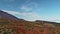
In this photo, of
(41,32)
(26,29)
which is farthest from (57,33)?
(26,29)

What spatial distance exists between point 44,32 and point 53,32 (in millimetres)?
3394

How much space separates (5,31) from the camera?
46.4 metres

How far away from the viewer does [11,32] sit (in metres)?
46.7

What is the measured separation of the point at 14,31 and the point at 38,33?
28.1 feet

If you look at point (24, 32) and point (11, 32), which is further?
point (24, 32)

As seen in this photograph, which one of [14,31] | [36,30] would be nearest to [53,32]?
[36,30]

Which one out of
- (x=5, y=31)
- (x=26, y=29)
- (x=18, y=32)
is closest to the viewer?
(x=5, y=31)

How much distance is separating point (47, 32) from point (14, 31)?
40.7ft

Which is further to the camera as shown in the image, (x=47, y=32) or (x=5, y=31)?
(x=47, y=32)

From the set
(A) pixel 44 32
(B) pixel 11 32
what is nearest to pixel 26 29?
(A) pixel 44 32

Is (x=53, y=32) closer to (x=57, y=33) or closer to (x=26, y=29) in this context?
(x=57, y=33)

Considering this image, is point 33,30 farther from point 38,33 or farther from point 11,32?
point 11,32

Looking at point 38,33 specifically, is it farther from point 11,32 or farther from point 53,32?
point 11,32

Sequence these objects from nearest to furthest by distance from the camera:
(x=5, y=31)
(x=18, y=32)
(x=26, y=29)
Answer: (x=5, y=31)
(x=18, y=32)
(x=26, y=29)
